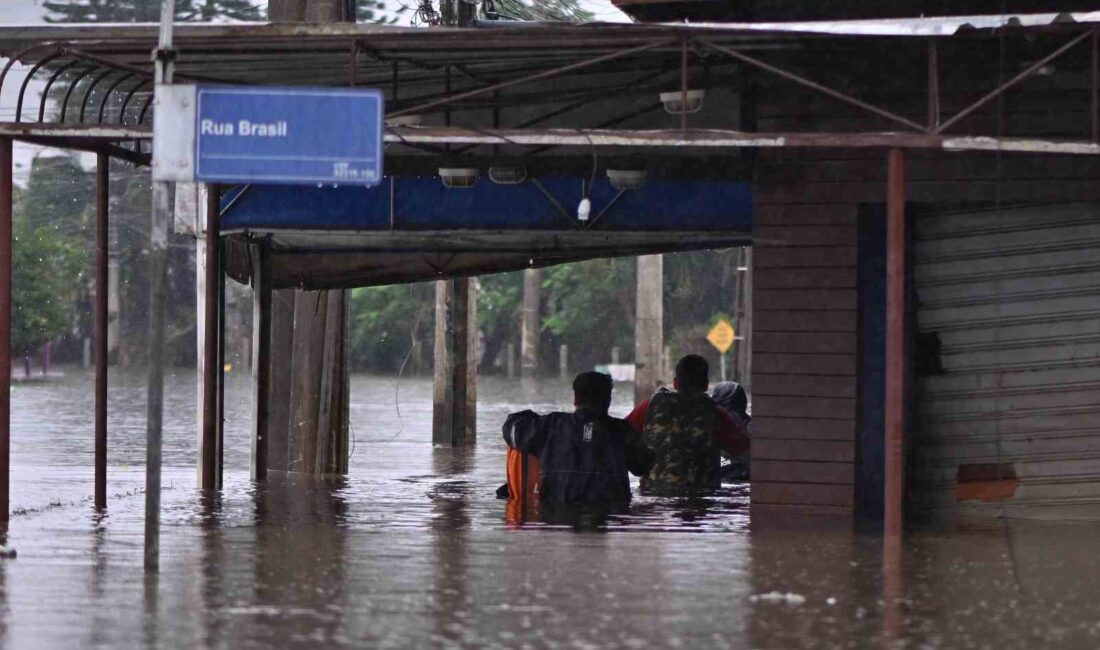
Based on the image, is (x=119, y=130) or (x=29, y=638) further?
(x=119, y=130)

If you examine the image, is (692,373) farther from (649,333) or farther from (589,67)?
(649,333)

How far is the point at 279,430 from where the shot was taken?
1770cm

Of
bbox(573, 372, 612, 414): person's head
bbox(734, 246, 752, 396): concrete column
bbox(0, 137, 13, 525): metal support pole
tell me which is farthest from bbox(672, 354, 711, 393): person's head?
bbox(734, 246, 752, 396): concrete column

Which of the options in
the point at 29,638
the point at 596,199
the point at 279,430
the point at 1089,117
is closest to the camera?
the point at 29,638

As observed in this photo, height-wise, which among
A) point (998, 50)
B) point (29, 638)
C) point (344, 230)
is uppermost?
point (998, 50)

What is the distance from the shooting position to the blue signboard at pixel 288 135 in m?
9.15

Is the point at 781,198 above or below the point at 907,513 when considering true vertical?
above

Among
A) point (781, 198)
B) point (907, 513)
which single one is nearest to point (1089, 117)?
point (781, 198)

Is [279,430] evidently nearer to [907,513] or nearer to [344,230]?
[344,230]

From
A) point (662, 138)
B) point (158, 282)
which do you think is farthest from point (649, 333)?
point (158, 282)

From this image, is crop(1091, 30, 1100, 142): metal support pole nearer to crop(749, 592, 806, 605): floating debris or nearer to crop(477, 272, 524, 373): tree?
crop(749, 592, 806, 605): floating debris

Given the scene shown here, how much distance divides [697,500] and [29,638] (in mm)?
7039

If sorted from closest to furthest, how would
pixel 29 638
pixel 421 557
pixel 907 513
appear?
pixel 29 638
pixel 421 557
pixel 907 513

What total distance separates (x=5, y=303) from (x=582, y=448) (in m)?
3.92
